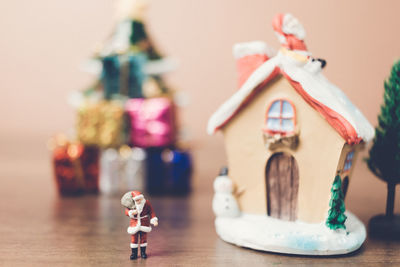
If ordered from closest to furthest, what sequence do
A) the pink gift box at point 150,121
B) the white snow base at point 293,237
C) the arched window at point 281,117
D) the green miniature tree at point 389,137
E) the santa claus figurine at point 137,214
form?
the santa claus figurine at point 137,214 → the white snow base at point 293,237 → the arched window at point 281,117 → the green miniature tree at point 389,137 → the pink gift box at point 150,121

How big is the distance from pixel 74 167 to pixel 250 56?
2.10 meters

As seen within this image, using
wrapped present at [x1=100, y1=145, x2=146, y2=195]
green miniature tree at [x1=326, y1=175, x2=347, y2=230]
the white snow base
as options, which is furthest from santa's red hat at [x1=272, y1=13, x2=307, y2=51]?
wrapped present at [x1=100, y1=145, x2=146, y2=195]

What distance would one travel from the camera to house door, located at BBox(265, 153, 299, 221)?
2.79 meters

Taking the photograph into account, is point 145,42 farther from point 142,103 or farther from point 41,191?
point 41,191

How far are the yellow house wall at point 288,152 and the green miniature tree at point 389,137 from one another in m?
0.52

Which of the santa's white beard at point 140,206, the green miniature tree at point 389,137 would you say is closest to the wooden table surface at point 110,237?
the santa's white beard at point 140,206

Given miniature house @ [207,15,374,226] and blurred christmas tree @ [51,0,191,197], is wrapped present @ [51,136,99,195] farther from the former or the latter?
miniature house @ [207,15,374,226]

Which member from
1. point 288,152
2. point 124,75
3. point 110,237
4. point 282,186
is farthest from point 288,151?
point 124,75

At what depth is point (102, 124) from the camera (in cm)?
415

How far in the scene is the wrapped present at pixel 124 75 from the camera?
13.7 feet

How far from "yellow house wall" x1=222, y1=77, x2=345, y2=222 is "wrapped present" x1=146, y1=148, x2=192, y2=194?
1.32 m

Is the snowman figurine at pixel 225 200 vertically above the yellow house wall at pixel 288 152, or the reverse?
the yellow house wall at pixel 288 152

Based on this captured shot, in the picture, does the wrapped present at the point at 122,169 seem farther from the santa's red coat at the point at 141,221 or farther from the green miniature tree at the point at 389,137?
the green miniature tree at the point at 389,137

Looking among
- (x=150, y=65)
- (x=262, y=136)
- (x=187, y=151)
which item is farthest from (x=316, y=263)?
(x=150, y=65)
